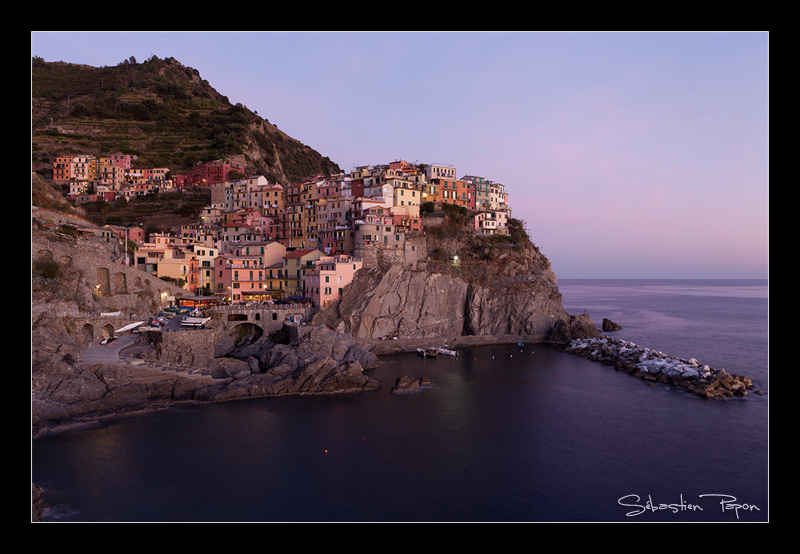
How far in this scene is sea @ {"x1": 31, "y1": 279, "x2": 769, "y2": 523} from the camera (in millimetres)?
15703

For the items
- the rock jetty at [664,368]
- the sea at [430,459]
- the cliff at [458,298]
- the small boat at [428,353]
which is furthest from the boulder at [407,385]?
the rock jetty at [664,368]

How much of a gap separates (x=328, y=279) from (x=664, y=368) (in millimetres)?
25565

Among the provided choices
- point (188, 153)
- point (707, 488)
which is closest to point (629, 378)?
A: point (707, 488)

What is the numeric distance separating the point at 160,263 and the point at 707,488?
3998 centimetres

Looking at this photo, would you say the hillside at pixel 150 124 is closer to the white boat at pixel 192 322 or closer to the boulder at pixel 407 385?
the white boat at pixel 192 322

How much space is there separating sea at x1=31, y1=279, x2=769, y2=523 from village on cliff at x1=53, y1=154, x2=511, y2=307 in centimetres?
1722

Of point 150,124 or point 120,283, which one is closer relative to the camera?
point 120,283

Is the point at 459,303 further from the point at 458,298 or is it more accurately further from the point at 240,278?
the point at 240,278

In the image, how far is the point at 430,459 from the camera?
19625 mm

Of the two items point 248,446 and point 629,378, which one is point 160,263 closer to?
point 248,446

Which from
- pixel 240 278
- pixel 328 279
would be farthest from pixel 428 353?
pixel 240 278

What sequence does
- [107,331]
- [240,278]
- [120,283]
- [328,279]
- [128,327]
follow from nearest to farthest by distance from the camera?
1. [107,331]
2. [128,327]
3. [120,283]
4. [328,279]
5. [240,278]

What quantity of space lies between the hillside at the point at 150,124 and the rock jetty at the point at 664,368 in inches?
2127

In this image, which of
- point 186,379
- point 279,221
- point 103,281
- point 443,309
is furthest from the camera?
point 279,221
